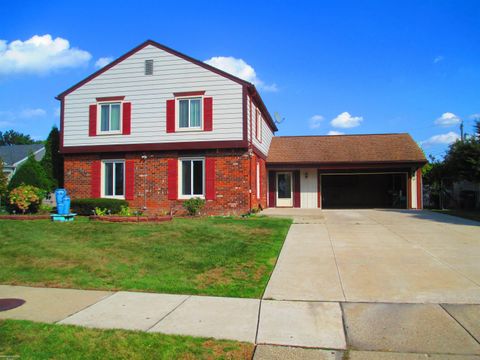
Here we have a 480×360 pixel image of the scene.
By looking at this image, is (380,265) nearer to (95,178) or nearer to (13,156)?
(95,178)

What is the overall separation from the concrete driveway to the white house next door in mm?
9545

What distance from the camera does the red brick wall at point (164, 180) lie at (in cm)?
1669

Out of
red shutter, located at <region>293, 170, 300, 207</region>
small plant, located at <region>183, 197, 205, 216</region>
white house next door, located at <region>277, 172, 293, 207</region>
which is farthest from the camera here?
white house next door, located at <region>277, 172, 293, 207</region>

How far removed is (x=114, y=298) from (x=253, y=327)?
2522 millimetres

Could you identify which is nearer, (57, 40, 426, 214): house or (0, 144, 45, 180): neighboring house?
(57, 40, 426, 214): house

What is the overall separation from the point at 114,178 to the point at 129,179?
964 mm

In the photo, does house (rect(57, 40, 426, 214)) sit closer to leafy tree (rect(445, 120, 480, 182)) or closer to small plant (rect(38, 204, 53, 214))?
small plant (rect(38, 204, 53, 214))

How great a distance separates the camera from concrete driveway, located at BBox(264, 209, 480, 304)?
628 cm

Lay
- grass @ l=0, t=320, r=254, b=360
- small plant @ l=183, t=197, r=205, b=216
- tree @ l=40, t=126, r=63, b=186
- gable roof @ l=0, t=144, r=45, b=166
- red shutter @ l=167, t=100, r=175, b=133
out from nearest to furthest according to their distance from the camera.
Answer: grass @ l=0, t=320, r=254, b=360 → small plant @ l=183, t=197, r=205, b=216 → red shutter @ l=167, t=100, r=175, b=133 → tree @ l=40, t=126, r=63, b=186 → gable roof @ l=0, t=144, r=45, b=166

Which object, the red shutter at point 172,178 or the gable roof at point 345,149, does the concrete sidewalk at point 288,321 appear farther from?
the gable roof at point 345,149

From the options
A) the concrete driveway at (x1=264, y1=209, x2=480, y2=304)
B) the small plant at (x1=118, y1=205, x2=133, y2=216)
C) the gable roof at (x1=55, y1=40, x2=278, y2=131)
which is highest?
the gable roof at (x1=55, y1=40, x2=278, y2=131)

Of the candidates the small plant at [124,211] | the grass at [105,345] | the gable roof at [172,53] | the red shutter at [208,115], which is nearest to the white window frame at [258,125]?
the gable roof at [172,53]

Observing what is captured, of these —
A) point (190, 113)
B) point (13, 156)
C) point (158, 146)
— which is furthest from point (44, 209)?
point (13, 156)

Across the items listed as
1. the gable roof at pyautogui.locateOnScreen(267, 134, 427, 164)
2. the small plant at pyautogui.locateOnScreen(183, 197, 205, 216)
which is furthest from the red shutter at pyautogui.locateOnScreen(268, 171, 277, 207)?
the small plant at pyautogui.locateOnScreen(183, 197, 205, 216)
